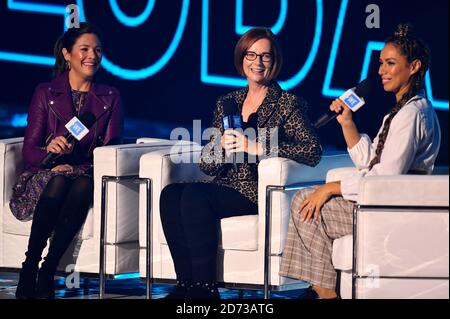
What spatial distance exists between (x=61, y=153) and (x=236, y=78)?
2.55 m

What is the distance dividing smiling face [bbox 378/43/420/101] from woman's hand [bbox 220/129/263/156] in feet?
2.55

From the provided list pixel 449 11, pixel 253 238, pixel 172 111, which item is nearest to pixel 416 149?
pixel 253 238

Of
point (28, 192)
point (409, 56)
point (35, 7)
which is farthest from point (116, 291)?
point (35, 7)

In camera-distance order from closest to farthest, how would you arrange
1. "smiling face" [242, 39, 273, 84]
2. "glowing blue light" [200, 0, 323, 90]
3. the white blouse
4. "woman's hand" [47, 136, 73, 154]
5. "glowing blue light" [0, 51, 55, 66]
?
1. the white blouse
2. "smiling face" [242, 39, 273, 84]
3. "woman's hand" [47, 136, 73, 154]
4. "glowing blue light" [200, 0, 323, 90]
5. "glowing blue light" [0, 51, 55, 66]

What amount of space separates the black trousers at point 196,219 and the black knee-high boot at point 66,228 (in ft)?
1.60

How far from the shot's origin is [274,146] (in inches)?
233

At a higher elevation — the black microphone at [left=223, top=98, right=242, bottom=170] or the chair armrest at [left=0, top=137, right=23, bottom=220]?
the black microphone at [left=223, top=98, right=242, bottom=170]

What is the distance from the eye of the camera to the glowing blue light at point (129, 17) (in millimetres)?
8891

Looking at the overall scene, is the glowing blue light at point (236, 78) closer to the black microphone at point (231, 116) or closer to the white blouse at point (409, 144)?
the black microphone at point (231, 116)

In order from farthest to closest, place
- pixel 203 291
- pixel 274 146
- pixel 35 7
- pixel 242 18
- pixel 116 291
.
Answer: pixel 35 7 < pixel 242 18 < pixel 116 291 < pixel 274 146 < pixel 203 291

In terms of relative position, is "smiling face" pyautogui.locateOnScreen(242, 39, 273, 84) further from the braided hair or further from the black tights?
the black tights

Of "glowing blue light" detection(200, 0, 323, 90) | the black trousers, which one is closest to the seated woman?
the black trousers

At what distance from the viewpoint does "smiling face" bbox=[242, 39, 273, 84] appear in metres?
6.04

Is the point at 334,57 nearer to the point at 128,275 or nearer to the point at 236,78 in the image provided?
Answer: the point at 236,78
